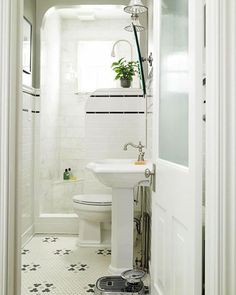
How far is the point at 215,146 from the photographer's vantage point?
0.90 meters

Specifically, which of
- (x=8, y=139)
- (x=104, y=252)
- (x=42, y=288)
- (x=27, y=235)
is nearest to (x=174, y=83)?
(x=8, y=139)

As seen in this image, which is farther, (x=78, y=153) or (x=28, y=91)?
(x=78, y=153)

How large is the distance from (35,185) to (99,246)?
100 centimetres

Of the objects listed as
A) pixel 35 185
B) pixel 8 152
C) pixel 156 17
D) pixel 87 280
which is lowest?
pixel 87 280

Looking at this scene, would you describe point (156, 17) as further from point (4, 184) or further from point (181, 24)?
point (4, 184)

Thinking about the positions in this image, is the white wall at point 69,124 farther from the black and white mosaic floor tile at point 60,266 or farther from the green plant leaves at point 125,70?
the black and white mosaic floor tile at point 60,266

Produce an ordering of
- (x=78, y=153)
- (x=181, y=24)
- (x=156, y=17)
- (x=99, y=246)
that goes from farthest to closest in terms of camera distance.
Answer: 1. (x=78, y=153)
2. (x=99, y=246)
3. (x=156, y=17)
4. (x=181, y=24)

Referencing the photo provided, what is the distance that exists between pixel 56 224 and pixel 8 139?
9.18 ft

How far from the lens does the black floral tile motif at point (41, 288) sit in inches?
88.1

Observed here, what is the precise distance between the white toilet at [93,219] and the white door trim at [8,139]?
2016mm

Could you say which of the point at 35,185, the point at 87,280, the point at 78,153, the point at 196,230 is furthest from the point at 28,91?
the point at 196,230

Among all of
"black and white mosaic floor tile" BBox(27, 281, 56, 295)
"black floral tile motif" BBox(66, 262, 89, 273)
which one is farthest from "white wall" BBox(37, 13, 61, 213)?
"black and white mosaic floor tile" BBox(27, 281, 56, 295)

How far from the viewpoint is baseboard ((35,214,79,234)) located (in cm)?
360

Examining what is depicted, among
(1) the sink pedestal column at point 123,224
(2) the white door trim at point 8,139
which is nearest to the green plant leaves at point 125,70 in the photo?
(1) the sink pedestal column at point 123,224
